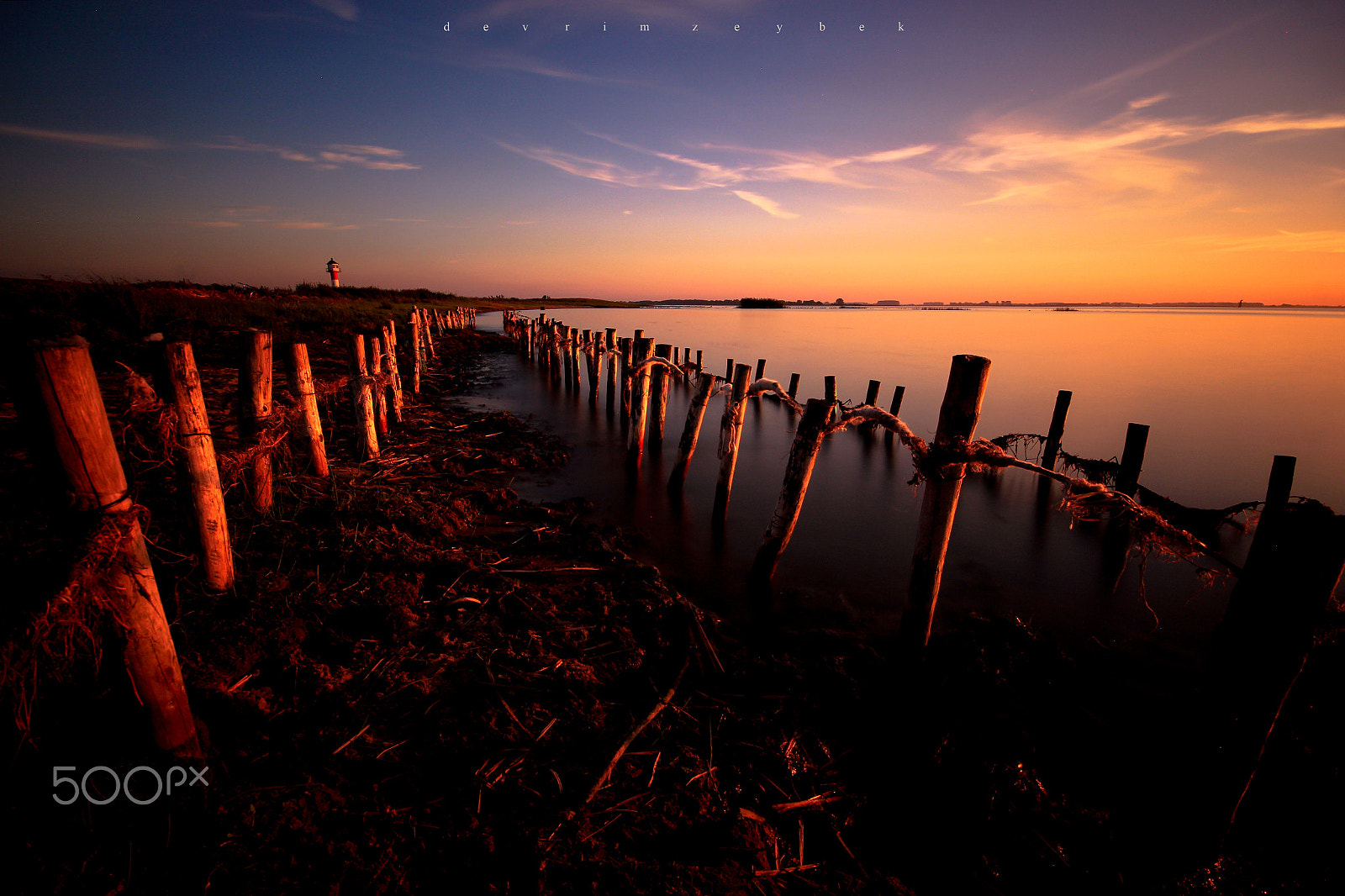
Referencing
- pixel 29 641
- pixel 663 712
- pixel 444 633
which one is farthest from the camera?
pixel 444 633

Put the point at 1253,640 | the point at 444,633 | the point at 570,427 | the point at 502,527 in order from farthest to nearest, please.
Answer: the point at 570,427 < the point at 502,527 < the point at 444,633 < the point at 1253,640

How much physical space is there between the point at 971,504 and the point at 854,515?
2.55 metres

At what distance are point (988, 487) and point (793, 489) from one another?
7.43m

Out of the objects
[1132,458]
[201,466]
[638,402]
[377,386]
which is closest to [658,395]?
[638,402]

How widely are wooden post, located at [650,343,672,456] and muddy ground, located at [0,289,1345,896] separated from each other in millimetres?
5545

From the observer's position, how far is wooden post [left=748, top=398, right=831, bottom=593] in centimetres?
516

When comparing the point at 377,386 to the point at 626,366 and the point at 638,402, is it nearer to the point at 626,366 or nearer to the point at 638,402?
the point at 638,402

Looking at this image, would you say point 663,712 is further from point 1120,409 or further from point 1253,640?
point 1120,409

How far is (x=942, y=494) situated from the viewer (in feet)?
12.7

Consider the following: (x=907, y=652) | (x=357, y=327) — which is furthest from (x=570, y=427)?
(x=357, y=327)

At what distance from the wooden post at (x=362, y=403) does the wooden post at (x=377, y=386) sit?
19 centimetres

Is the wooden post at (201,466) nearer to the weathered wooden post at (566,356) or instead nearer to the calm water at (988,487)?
the calm water at (988,487)

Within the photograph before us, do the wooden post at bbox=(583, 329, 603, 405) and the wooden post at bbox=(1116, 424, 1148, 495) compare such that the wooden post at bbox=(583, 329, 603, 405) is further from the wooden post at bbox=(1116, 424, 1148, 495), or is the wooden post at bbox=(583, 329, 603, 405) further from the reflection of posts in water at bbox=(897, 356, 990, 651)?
the reflection of posts in water at bbox=(897, 356, 990, 651)

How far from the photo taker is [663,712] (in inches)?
130
